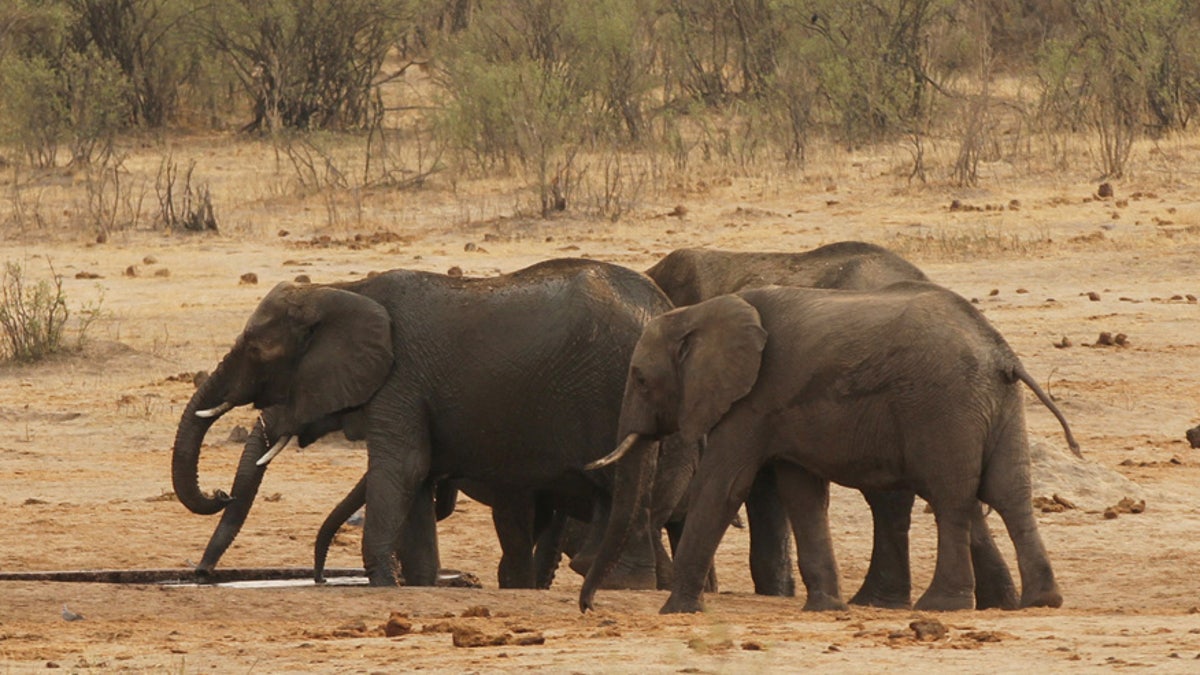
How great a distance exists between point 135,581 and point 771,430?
2.92 m

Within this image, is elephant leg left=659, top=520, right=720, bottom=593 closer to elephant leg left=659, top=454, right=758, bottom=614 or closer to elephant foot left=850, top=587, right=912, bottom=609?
elephant foot left=850, top=587, right=912, bottom=609

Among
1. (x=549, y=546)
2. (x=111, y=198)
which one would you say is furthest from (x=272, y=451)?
(x=111, y=198)

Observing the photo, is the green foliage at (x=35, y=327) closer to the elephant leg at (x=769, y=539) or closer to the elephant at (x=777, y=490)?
the elephant at (x=777, y=490)

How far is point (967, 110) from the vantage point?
2538 cm

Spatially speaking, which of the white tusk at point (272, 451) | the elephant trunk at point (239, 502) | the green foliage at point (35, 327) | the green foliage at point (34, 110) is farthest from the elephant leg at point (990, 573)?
the green foliage at point (34, 110)

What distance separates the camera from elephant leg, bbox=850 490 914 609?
359 inches

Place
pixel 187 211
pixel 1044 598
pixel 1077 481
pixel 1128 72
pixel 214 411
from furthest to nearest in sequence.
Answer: pixel 1128 72 < pixel 187 211 < pixel 1077 481 < pixel 214 411 < pixel 1044 598

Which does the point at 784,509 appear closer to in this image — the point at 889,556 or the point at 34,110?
the point at 889,556

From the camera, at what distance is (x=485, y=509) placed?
40.4 ft

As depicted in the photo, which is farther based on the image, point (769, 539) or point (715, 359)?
point (769, 539)

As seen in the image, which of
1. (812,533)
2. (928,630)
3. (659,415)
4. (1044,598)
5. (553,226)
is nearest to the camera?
(928,630)

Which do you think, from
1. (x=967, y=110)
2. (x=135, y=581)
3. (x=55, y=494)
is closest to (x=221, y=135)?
(x=967, y=110)

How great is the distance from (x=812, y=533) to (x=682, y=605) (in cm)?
58

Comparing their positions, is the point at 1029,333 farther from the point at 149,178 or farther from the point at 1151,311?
the point at 149,178
